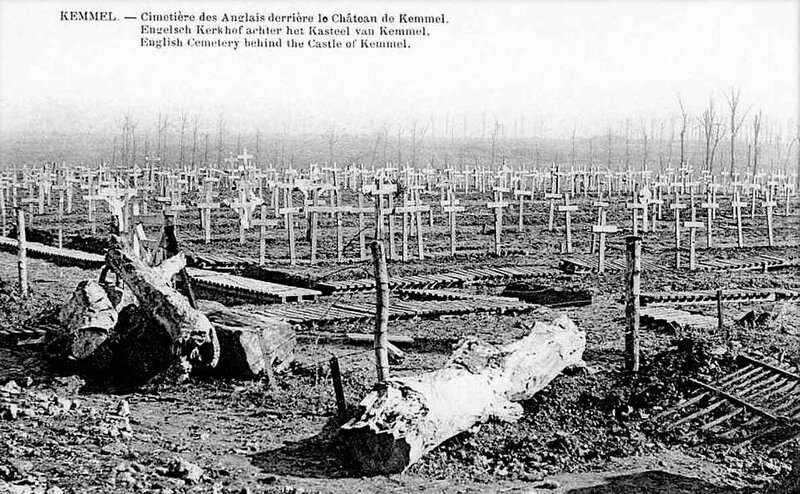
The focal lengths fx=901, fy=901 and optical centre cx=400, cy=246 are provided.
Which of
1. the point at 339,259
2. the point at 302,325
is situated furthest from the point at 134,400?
the point at 339,259

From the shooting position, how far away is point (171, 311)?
403 inches

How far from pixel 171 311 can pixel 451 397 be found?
3912 millimetres

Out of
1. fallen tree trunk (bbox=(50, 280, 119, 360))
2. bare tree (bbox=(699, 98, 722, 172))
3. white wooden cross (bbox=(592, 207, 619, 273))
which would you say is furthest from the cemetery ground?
bare tree (bbox=(699, 98, 722, 172))

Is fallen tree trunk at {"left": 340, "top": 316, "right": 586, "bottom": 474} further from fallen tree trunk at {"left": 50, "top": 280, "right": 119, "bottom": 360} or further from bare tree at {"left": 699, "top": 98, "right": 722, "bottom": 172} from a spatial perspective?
bare tree at {"left": 699, "top": 98, "right": 722, "bottom": 172}

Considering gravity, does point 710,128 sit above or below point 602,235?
above

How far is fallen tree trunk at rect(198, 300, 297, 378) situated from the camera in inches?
405

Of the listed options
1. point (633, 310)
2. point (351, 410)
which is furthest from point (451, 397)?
point (633, 310)

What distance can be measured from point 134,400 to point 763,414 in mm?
6397

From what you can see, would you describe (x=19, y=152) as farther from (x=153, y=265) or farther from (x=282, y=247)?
(x=153, y=265)

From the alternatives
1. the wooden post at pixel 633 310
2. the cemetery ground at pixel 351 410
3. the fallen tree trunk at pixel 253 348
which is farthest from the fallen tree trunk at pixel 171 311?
the wooden post at pixel 633 310

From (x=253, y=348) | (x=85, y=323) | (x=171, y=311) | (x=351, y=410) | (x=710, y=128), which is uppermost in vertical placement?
(x=710, y=128)

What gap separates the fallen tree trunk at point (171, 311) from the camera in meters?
10.1

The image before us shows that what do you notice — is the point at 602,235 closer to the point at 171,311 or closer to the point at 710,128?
the point at 171,311

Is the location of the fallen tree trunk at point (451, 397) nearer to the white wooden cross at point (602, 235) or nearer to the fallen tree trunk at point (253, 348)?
the fallen tree trunk at point (253, 348)
